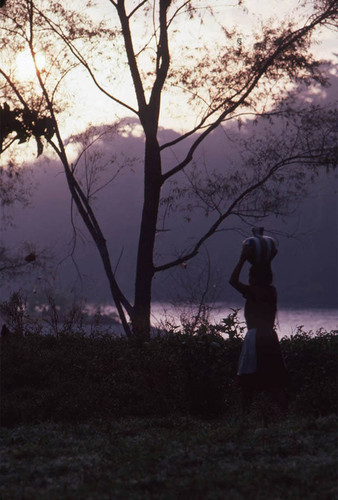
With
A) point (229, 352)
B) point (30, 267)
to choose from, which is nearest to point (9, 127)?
point (229, 352)

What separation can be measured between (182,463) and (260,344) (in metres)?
3.21

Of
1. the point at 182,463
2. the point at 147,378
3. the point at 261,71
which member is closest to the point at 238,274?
the point at 182,463

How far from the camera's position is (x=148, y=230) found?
1891 cm

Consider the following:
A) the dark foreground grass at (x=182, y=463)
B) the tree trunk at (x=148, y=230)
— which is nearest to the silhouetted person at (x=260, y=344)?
the dark foreground grass at (x=182, y=463)

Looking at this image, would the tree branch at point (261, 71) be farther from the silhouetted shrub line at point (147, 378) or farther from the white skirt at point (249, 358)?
the white skirt at point (249, 358)

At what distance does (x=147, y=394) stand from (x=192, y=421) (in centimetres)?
188

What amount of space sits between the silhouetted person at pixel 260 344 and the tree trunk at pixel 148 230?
28.6ft

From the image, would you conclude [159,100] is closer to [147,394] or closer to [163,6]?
[163,6]

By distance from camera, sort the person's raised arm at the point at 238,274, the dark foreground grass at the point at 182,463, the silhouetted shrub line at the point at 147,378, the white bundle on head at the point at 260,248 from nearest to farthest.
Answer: the dark foreground grass at the point at 182,463, the person's raised arm at the point at 238,274, the white bundle on head at the point at 260,248, the silhouetted shrub line at the point at 147,378

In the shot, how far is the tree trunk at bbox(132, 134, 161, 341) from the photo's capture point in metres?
18.8

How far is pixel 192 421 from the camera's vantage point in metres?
10.7

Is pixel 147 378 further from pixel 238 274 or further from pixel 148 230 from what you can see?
pixel 148 230

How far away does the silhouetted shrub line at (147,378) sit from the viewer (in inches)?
474

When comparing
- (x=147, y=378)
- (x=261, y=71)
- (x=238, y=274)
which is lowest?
(x=147, y=378)
